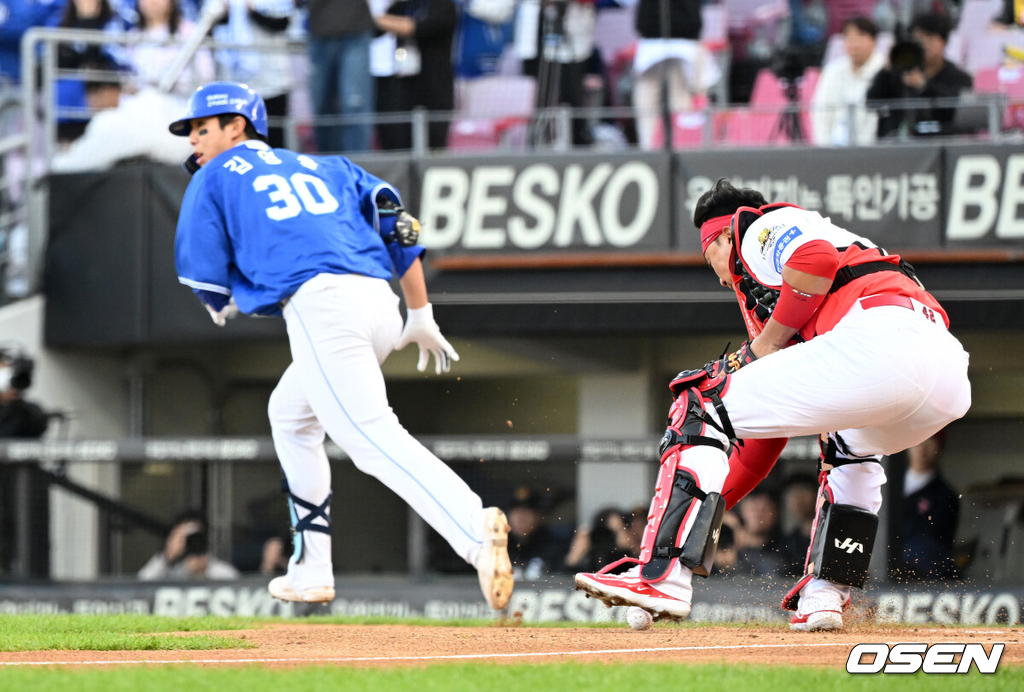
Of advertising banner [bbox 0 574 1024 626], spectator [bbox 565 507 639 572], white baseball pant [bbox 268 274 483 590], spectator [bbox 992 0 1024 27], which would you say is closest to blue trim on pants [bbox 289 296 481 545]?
white baseball pant [bbox 268 274 483 590]

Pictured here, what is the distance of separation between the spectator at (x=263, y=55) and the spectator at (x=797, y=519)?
4722mm

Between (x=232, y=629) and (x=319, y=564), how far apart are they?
0.58 m

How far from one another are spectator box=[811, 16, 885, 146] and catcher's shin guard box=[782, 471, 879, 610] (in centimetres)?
558

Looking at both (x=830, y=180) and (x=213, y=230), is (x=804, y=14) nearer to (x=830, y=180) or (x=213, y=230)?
(x=830, y=180)

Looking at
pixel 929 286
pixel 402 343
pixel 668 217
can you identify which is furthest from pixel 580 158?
pixel 402 343

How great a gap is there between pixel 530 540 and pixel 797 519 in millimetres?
1601

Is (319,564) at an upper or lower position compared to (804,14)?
lower

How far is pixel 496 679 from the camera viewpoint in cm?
339

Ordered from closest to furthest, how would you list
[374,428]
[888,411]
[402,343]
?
1. [888,411]
2. [374,428]
3. [402,343]

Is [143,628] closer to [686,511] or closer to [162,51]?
[686,511]

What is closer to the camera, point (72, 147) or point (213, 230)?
point (213, 230)

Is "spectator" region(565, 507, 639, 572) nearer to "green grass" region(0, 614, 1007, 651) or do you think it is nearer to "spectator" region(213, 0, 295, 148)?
"green grass" region(0, 614, 1007, 651)

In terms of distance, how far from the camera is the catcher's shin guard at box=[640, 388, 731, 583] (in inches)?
168

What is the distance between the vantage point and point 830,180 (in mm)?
9867
